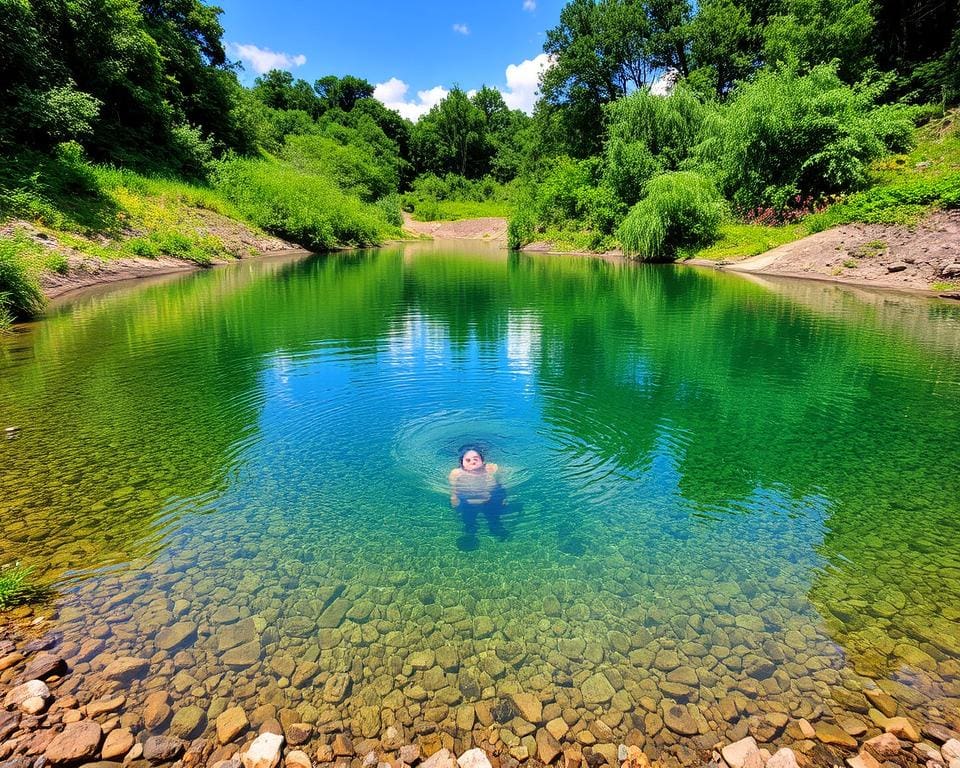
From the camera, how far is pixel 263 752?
329 cm

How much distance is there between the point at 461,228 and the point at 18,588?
280 feet

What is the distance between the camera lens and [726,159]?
35.8 m

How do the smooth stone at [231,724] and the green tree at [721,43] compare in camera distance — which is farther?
the green tree at [721,43]

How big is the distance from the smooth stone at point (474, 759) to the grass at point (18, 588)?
4.06 meters

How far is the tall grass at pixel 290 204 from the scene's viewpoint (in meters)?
44.7

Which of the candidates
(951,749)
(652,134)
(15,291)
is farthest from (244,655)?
(652,134)

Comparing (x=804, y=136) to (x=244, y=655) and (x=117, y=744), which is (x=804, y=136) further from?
(x=117, y=744)

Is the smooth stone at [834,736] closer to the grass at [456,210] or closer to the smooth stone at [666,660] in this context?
the smooth stone at [666,660]

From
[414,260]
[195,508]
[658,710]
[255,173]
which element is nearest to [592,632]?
[658,710]

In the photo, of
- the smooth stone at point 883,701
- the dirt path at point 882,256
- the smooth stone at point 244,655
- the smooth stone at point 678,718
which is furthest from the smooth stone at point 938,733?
the dirt path at point 882,256

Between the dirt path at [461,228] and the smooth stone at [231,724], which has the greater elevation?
the dirt path at [461,228]

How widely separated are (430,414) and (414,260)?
37.0 m

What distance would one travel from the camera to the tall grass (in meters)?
44.7

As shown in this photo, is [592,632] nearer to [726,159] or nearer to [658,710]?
[658,710]
